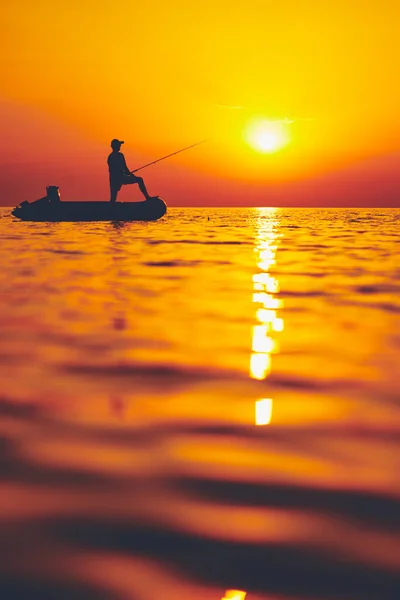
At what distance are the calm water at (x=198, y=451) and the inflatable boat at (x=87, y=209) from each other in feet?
67.8

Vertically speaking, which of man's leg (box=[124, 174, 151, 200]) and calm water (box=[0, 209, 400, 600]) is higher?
man's leg (box=[124, 174, 151, 200])

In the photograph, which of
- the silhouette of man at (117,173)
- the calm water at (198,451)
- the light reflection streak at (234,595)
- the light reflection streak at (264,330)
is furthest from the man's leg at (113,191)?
the light reflection streak at (234,595)

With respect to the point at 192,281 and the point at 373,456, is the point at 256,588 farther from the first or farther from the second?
the point at 192,281

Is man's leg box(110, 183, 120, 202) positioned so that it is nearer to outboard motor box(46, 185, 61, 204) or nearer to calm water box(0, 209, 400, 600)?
outboard motor box(46, 185, 61, 204)

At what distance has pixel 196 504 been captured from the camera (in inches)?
116

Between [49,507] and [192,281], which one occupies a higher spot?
[192,281]

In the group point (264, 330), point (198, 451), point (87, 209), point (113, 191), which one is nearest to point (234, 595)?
point (198, 451)

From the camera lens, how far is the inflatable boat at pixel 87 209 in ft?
93.9

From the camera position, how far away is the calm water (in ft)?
7.96

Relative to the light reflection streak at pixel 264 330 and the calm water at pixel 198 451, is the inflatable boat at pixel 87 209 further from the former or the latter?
the calm water at pixel 198 451

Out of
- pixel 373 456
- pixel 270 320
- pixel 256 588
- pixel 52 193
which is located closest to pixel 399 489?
pixel 373 456

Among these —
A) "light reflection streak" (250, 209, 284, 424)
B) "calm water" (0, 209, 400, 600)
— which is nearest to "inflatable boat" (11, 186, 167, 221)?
"light reflection streak" (250, 209, 284, 424)

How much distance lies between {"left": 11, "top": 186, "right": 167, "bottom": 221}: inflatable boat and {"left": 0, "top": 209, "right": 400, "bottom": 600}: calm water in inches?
814

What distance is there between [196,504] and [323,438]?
3.49 ft
